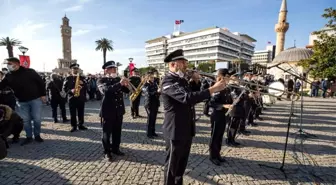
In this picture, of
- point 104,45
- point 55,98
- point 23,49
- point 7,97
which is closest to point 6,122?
point 7,97

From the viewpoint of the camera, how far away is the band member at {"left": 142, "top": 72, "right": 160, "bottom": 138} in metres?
6.29

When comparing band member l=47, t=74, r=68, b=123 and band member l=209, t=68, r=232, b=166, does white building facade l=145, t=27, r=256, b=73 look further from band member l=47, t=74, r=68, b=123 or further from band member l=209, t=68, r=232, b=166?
band member l=209, t=68, r=232, b=166

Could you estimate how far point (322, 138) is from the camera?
267 inches

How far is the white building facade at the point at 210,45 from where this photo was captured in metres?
93.7

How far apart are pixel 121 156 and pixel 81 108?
3073 millimetres

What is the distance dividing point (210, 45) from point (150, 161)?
9683 centimetres

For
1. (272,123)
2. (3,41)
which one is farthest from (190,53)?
(272,123)

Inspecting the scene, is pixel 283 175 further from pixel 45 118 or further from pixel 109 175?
pixel 45 118

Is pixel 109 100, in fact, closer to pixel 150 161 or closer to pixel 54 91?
pixel 150 161

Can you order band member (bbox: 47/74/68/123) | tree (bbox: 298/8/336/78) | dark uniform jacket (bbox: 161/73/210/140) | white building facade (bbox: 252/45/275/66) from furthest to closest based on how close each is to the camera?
white building facade (bbox: 252/45/275/66), tree (bbox: 298/8/336/78), band member (bbox: 47/74/68/123), dark uniform jacket (bbox: 161/73/210/140)

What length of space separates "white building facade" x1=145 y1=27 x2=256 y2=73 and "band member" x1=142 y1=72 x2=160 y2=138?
82.3m

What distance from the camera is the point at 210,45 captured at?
95.2 metres

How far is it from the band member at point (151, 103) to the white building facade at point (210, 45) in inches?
3239

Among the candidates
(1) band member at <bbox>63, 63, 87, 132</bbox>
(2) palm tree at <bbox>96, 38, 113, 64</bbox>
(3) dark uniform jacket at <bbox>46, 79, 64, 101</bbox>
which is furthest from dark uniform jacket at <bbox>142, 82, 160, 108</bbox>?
(2) palm tree at <bbox>96, 38, 113, 64</bbox>
